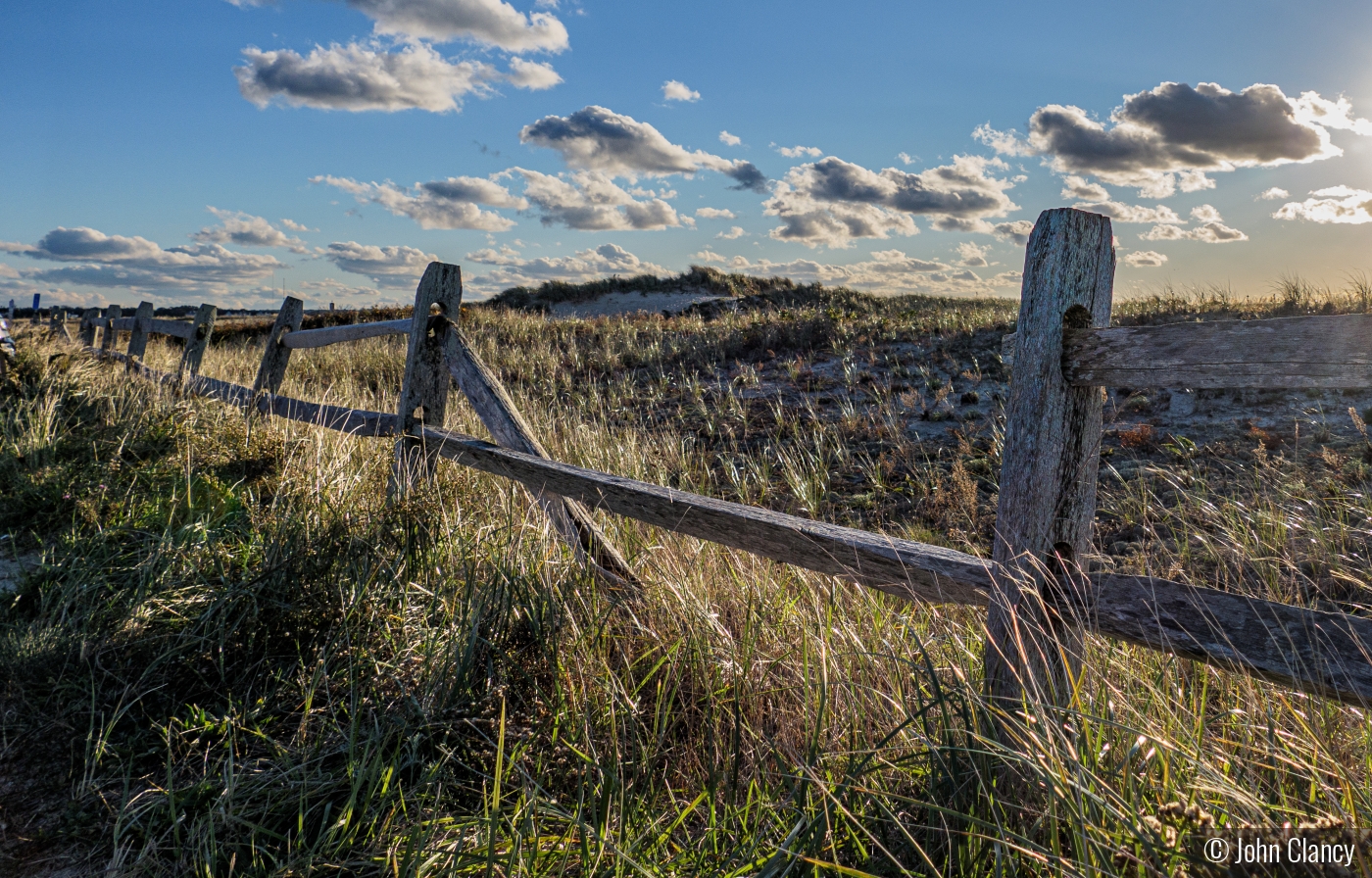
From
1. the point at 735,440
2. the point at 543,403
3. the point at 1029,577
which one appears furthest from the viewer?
the point at 543,403

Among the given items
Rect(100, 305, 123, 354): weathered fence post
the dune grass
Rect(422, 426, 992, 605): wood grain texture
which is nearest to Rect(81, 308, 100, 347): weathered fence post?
Rect(100, 305, 123, 354): weathered fence post

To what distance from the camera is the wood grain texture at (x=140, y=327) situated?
1146 centimetres

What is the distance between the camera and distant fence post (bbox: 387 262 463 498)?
15.5 ft

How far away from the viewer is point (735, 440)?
25.6ft

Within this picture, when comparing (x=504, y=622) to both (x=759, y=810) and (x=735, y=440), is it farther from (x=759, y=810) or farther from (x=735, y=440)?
(x=735, y=440)

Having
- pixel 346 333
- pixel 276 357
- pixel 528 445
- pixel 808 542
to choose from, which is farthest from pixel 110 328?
pixel 808 542

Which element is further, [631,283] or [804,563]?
[631,283]

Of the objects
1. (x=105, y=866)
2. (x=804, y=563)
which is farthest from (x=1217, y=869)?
(x=105, y=866)

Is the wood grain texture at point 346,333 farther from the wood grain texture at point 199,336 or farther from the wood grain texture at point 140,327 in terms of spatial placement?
the wood grain texture at point 140,327

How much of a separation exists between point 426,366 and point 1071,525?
3.79 m


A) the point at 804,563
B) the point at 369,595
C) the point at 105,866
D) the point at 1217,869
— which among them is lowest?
the point at 105,866

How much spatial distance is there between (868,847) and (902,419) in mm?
6235

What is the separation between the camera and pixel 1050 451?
7.41 feet

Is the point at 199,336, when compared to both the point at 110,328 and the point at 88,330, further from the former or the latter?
the point at 88,330
